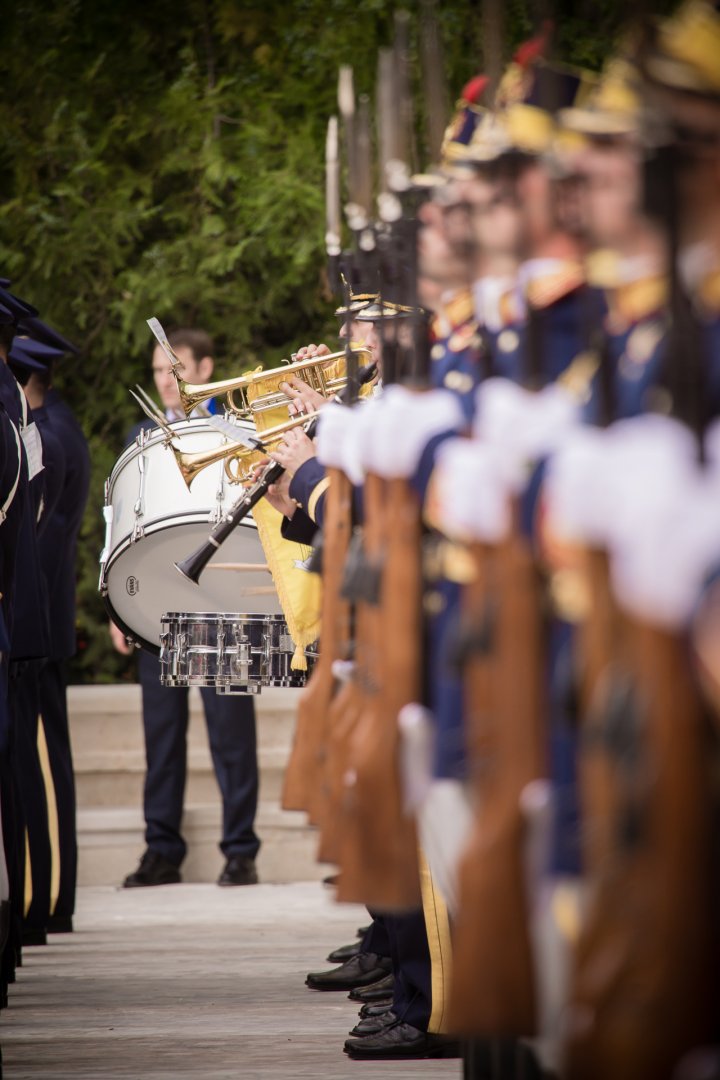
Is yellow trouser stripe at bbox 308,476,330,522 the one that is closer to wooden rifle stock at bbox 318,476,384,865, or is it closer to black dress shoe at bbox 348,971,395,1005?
wooden rifle stock at bbox 318,476,384,865

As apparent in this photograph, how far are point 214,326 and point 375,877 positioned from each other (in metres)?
5.98

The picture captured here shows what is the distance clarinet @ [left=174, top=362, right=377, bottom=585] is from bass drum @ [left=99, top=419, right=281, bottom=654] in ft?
0.95

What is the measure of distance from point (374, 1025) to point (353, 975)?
0.83m

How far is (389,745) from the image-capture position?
205cm

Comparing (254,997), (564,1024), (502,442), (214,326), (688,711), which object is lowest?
(254,997)

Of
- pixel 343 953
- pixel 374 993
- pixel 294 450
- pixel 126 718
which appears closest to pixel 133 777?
pixel 126 718

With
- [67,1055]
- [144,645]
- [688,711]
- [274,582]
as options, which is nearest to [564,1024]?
[688,711]

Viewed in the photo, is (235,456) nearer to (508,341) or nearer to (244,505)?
(244,505)

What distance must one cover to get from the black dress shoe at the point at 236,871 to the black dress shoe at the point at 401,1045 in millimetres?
2802

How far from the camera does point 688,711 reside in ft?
4.99

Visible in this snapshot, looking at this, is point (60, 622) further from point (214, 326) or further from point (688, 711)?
point (688, 711)

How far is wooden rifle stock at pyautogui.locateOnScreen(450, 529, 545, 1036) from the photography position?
1691 millimetres

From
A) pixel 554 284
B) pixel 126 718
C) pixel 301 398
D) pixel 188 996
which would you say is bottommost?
pixel 188 996

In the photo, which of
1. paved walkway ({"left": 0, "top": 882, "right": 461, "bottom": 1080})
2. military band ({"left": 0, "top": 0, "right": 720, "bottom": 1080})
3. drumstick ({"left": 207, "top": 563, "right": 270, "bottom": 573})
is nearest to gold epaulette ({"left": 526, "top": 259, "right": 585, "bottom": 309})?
military band ({"left": 0, "top": 0, "right": 720, "bottom": 1080})
